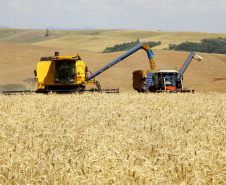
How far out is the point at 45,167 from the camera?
4477mm

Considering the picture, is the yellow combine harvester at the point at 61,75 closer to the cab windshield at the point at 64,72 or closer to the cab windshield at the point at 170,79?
the cab windshield at the point at 64,72

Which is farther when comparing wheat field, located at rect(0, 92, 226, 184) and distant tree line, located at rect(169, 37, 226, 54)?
distant tree line, located at rect(169, 37, 226, 54)

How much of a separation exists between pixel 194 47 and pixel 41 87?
220ft

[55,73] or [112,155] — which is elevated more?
[55,73]

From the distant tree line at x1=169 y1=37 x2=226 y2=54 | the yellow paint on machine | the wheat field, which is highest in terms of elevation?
the distant tree line at x1=169 y1=37 x2=226 y2=54

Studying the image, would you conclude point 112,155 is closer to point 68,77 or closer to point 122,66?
point 68,77

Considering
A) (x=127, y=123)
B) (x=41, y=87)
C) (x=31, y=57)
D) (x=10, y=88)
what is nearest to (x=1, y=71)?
(x=31, y=57)

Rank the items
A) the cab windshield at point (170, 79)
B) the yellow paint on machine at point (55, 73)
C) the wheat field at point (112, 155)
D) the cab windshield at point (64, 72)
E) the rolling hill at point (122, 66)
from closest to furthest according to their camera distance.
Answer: the wheat field at point (112, 155) → the yellow paint on machine at point (55, 73) → the cab windshield at point (64, 72) → the cab windshield at point (170, 79) → the rolling hill at point (122, 66)

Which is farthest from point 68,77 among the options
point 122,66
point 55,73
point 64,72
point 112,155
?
point 122,66

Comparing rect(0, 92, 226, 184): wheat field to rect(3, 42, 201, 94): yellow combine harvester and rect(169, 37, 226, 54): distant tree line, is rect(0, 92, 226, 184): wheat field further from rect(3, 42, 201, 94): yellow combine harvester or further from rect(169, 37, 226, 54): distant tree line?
rect(169, 37, 226, 54): distant tree line

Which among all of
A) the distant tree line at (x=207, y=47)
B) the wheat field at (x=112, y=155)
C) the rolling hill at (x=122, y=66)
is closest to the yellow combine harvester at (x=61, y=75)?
the rolling hill at (x=122, y=66)

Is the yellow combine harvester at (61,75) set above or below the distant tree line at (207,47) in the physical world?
below

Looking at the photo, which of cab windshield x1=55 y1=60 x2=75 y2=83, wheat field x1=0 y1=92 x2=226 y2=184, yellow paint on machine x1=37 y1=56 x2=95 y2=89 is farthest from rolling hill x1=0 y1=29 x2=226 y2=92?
wheat field x1=0 y1=92 x2=226 y2=184

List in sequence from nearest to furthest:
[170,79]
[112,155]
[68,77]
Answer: [112,155], [68,77], [170,79]
